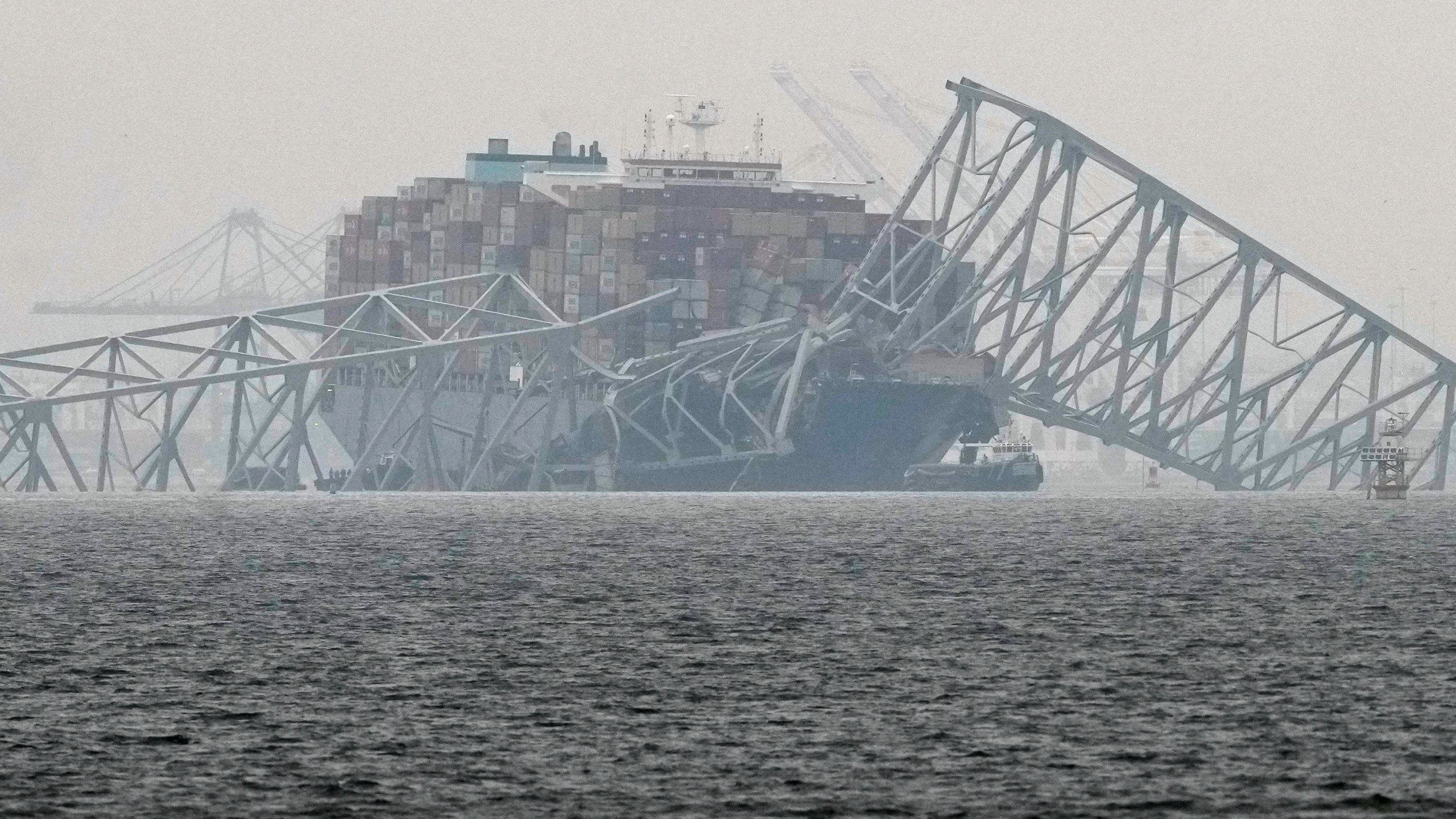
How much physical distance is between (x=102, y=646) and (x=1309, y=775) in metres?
26.4

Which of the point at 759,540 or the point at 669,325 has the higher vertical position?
the point at 669,325

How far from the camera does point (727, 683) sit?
44.2 m

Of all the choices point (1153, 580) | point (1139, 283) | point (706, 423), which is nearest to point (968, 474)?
point (706, 423)

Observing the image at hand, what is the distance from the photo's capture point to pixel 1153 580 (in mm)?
73562

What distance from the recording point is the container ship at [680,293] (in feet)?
527

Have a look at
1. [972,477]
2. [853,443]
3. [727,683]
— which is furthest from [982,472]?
[727,683]

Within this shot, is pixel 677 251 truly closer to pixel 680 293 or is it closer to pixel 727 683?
pixel 680 293

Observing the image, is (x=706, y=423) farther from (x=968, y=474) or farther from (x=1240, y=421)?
(x=1240, y=421)

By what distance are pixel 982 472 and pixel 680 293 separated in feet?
79.8

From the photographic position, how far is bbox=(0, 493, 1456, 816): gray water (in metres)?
32.6

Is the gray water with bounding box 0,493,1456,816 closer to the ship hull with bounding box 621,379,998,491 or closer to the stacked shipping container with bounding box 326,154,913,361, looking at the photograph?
the ship hull with bounding box 621,379,998,491

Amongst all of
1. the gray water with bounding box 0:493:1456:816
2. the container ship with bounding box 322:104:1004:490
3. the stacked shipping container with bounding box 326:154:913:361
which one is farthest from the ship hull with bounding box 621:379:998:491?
the gray water with bounding box 0:493:1456:816

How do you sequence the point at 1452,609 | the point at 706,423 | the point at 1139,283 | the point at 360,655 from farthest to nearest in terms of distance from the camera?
the point at 706,423, the point at 1139,283, the point at 1452,609, the point at 360,655

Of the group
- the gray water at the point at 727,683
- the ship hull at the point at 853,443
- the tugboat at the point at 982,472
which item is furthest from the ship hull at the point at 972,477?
the gray water at the point at 727,683
